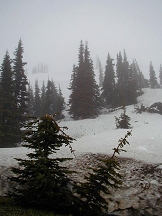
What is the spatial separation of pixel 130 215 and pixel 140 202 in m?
0.69

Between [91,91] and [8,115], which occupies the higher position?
[91,91]

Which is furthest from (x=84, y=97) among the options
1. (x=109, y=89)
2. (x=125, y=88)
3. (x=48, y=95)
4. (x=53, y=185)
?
(x=53, y=185)

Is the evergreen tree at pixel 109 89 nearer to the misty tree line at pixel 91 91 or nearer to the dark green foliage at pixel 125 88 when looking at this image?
the misty tree line at pixel 91 91

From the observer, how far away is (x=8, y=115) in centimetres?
2148

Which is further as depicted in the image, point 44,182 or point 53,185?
point 53,185

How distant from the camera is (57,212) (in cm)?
533

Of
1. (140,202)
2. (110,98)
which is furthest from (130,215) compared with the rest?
(110,98)

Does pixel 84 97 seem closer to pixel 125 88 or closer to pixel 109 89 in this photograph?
pixel 109 89

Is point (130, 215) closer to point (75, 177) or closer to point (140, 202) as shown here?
point (140, 202)

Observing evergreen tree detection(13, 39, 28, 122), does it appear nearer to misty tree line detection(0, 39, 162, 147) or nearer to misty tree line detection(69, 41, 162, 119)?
misty tree line detection(0, 39, 162, 147)

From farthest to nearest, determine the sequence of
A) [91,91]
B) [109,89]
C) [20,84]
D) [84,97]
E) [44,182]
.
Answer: [109,89]
[91,91]
[84,97]
[20,84]
[44,182]

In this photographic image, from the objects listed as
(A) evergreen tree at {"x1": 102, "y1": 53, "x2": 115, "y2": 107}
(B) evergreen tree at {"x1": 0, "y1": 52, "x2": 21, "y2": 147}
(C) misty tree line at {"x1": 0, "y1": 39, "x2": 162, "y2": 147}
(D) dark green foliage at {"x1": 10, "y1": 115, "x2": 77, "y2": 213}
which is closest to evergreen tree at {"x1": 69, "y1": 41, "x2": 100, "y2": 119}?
(C) misty tree line at {"x1": 0, "y1": 39, "x2": 162, "y2": 147}

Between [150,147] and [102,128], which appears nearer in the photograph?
[150,147]

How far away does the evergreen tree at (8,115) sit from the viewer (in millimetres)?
19922
